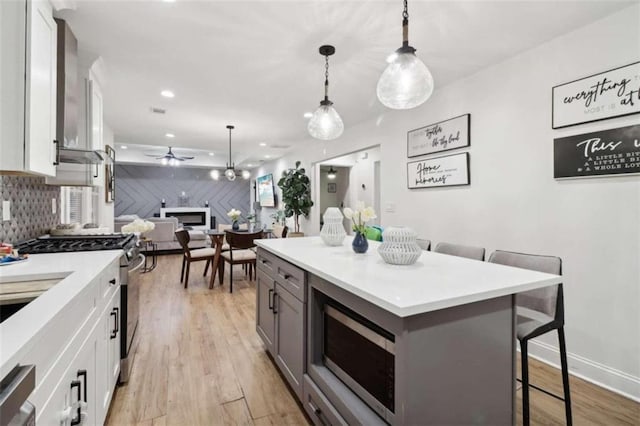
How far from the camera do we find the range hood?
199 centimetres

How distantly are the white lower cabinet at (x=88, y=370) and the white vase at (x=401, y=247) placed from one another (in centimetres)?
136

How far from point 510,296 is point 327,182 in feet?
24.9

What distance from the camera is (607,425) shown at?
1.70 m

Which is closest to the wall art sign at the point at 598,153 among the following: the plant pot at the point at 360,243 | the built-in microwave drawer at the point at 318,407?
the plant pot at the point at 360,243

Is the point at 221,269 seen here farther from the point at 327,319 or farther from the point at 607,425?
the point at 607,425

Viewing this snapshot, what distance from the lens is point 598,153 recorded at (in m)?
2.08

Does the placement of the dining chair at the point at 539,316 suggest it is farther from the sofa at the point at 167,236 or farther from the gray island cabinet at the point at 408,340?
the sofa at the point at 167,236

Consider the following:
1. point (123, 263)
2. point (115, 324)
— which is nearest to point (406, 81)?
point (123, 263)

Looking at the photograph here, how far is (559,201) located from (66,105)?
3.59 meters

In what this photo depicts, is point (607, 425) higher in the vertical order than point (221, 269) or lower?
lower

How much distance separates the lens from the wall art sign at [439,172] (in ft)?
9.91

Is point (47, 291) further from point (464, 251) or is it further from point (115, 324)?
point (464, 251)

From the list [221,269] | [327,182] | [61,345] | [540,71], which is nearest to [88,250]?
[61,345]

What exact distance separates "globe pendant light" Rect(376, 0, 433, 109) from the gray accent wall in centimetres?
956
